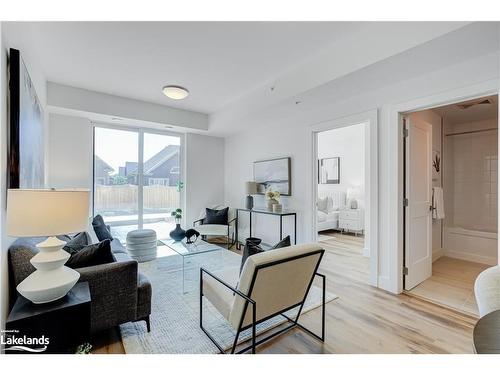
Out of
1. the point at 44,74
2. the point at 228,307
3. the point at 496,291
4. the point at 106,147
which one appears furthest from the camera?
the point at 106,147

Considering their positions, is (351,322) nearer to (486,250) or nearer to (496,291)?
(496,291)

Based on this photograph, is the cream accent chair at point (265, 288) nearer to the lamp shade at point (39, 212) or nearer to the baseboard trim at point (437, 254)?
the lamp shade at point (39, 212)

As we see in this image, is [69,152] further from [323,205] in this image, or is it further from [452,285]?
[452,285]

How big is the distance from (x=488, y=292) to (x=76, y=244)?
295 centimetres

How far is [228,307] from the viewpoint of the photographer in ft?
5.62

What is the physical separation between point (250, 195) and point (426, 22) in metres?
3.42

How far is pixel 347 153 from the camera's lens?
6.38 m

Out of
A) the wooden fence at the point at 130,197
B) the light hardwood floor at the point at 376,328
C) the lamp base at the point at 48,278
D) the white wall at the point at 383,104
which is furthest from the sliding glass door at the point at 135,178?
the lamp base at the point at 48,278

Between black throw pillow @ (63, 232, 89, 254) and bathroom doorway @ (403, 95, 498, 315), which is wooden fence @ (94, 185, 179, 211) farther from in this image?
bathroom doorway @ (403, 95, 498, 315)

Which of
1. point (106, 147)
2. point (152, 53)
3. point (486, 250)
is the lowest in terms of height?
point (486, 250)

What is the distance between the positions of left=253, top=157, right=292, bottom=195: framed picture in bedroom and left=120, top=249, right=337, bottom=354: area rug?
1778 millimetres

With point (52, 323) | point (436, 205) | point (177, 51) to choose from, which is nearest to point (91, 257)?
point (52, 323)
